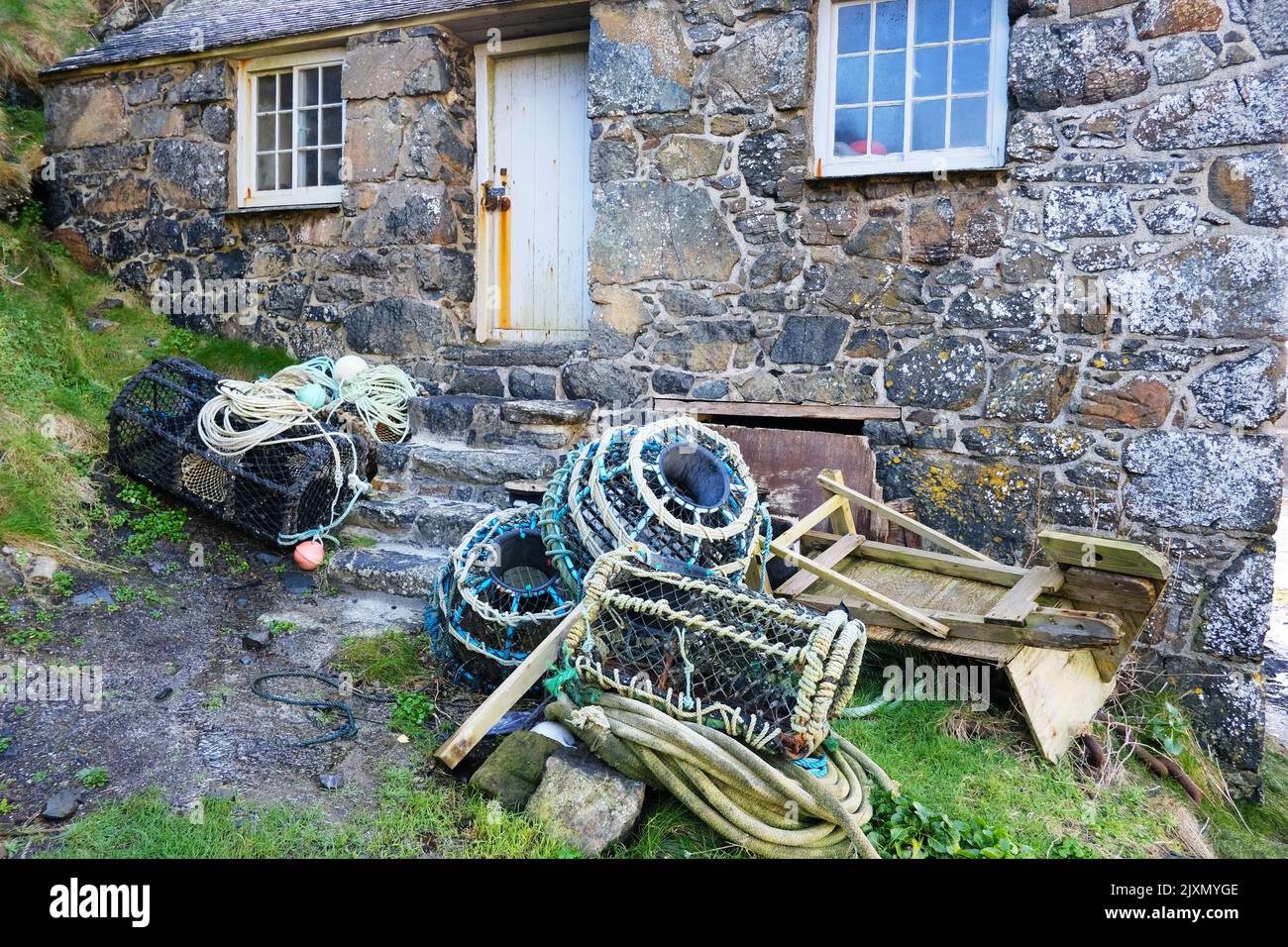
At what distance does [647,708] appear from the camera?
9.78 feet

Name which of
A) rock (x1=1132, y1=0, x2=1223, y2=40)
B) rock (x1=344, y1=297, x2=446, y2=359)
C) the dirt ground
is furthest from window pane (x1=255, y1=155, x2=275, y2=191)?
rock (x1=1132, y1=0, x2=1223, y2=40)

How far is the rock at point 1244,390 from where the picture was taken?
4484 millimetres

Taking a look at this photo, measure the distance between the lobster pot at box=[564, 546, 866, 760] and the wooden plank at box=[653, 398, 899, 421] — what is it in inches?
85.9

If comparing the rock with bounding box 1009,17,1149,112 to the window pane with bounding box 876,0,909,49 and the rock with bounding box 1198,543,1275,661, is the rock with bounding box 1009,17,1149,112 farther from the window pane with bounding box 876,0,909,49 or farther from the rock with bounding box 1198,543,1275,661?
the rock with bounding box 1198,543,1275,661

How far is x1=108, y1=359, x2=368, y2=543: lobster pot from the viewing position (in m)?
4.86

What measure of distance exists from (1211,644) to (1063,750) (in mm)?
1346

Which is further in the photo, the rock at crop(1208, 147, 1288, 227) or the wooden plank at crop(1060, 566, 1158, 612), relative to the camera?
the rock at crop(1208, 147, 1288, 227)

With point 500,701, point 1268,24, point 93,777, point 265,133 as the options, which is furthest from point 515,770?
point 265,133

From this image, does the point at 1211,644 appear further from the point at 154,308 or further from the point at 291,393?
the point at 154,308

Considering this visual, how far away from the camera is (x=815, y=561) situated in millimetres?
4488

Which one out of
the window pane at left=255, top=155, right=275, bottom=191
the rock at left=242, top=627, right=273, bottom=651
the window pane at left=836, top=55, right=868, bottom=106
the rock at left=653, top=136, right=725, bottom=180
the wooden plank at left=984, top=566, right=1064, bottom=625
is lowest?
the rock at left=242, top=627, right=273, bottom=651

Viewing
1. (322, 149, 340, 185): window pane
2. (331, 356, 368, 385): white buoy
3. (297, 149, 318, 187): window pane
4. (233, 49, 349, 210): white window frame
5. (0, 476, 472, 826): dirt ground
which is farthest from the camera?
(297, 149, 318, 187): window pane
